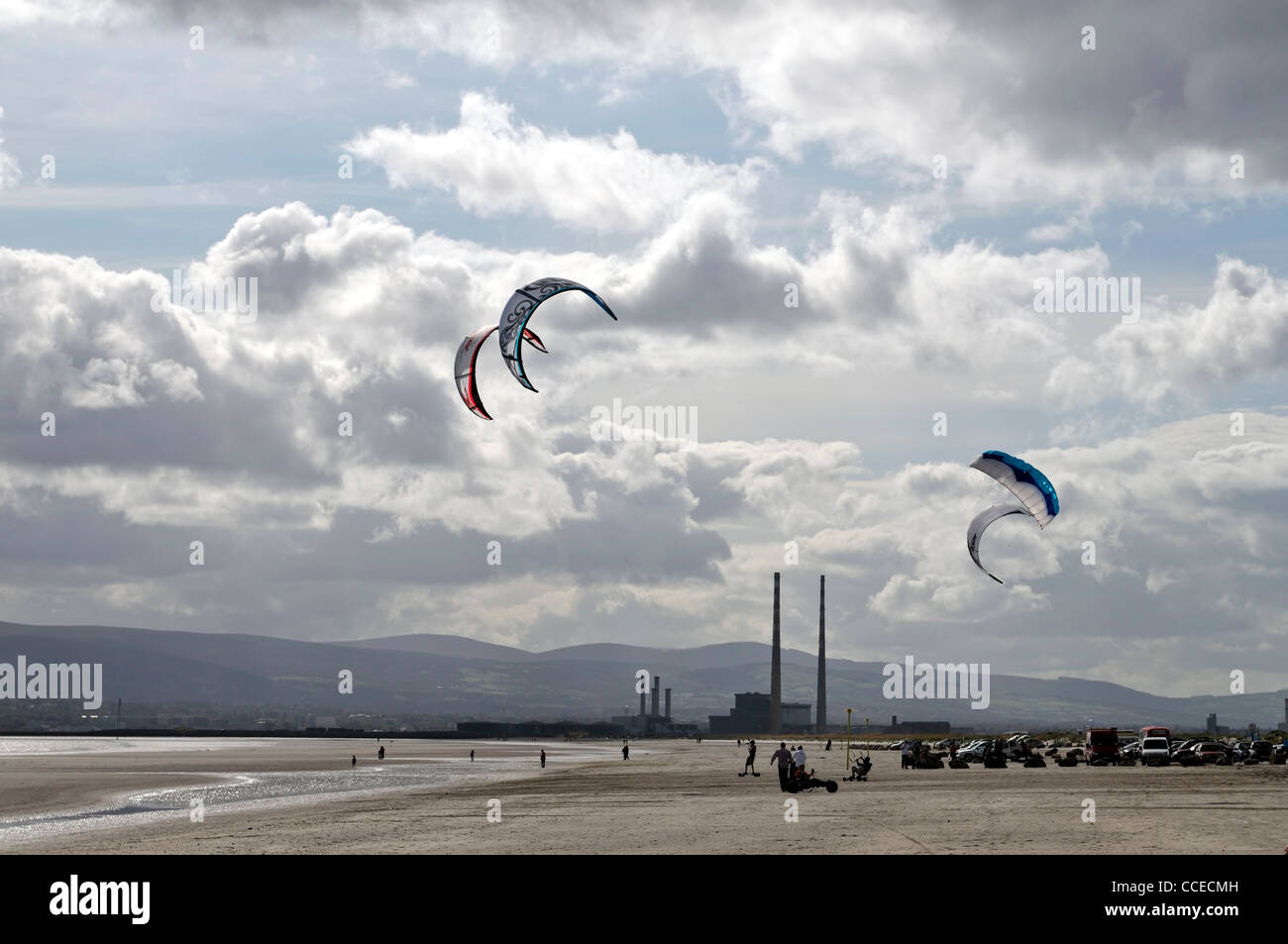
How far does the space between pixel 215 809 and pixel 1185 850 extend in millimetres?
29491

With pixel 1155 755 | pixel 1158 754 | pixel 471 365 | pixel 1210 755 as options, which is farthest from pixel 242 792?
pixel 1210 755

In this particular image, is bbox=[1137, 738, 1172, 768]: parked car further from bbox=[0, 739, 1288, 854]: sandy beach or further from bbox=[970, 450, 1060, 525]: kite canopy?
bbox=[970, 450, 1060, 525]: kite canopy

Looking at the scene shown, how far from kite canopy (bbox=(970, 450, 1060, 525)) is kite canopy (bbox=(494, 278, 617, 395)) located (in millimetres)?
15209

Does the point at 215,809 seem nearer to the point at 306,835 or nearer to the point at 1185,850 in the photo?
the point at 306,835

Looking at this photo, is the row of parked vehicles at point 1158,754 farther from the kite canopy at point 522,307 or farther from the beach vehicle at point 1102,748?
the kite canopy at point 522,307

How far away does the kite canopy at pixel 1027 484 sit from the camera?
44531 mm

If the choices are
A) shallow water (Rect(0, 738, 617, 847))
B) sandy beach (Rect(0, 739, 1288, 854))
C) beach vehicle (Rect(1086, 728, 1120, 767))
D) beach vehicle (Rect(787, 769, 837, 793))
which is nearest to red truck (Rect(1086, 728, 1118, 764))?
beach vehicle (Rect(1086, 728, 1120, 767))

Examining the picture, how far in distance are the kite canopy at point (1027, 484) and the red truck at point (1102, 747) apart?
21.4 m

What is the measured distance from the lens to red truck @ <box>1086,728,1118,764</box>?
6216 centimetres

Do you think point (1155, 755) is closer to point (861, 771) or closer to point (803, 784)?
point (861, 771)

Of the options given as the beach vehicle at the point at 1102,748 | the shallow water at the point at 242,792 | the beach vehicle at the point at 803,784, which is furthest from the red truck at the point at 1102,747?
the beach vehicle at the point at 803,784

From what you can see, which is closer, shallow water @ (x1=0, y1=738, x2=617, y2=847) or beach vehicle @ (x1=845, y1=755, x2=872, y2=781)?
shallow water @ (x1=0, y1=738, x2=617, y2=847)
